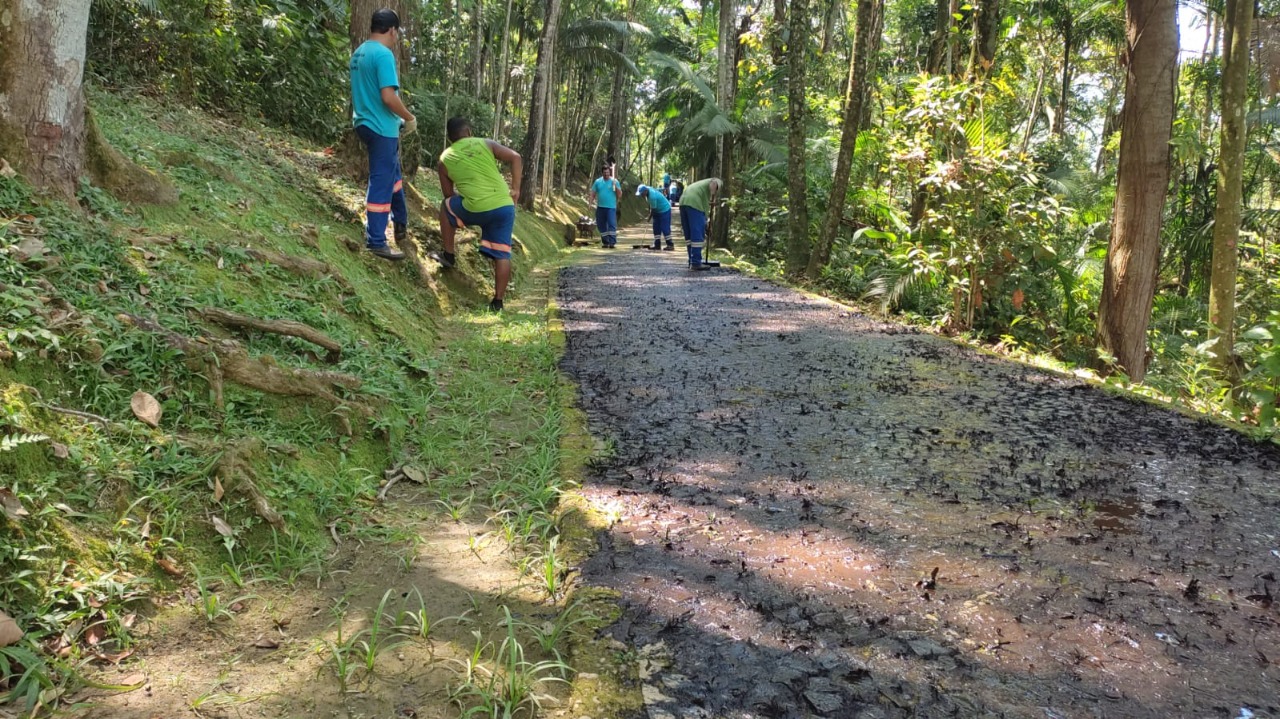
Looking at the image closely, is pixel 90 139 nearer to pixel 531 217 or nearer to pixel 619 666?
pixel 619 666

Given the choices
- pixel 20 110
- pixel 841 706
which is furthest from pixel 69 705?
pixel 20 110

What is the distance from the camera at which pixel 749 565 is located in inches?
112

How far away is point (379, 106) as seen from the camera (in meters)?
Answer: 6.38

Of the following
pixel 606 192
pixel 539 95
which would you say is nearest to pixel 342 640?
pixel 606 192

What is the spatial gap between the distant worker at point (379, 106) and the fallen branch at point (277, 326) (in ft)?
7.92

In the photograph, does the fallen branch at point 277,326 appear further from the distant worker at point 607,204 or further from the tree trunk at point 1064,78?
the tree trunk at point 1064,78

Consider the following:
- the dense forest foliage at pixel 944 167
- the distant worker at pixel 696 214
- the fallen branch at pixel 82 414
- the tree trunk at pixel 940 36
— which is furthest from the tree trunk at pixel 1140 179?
the fallen branch at pixel 82 414

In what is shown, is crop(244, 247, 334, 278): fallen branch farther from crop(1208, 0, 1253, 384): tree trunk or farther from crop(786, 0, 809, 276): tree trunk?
crop(1208, 0, 1253, 384): tree trunk

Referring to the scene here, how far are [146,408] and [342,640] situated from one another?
1343mm

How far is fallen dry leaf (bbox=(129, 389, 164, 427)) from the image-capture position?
2924 mm

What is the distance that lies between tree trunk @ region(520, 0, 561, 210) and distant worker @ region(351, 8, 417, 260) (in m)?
11.1

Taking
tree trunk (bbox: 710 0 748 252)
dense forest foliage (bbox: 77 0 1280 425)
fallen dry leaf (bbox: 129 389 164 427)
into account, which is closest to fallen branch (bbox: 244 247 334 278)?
fallen dry leaf (bbox: 129 389 164 427)

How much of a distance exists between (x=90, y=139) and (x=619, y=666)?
180 inches

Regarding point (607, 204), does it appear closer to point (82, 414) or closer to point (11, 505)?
point (82, 414)
